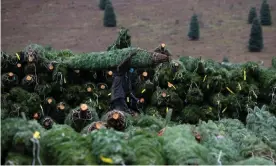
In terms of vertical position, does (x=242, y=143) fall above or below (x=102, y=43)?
above

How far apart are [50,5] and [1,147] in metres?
33.1

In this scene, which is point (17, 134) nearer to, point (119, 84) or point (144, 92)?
point (119, 84)

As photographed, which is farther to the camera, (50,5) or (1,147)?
(50,5)

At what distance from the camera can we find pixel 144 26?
31188 mm

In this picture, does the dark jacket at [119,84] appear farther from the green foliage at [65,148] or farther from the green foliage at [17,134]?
the green foliage at [17,134]

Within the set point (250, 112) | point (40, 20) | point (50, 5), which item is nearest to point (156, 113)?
point (250, 112)

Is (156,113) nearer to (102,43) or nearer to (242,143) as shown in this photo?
(242,143)

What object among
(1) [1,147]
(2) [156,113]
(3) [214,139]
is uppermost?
(1) [1,147]

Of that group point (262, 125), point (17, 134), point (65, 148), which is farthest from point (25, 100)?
point (262, 125)

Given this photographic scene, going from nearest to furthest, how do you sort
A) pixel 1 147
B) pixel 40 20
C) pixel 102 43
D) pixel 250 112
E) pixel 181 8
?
pixel 1 147 < pixel 250 112 < pixel 102 43 < pixel 40 20 < pixel 181 8

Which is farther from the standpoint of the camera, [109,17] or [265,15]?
[109,17]

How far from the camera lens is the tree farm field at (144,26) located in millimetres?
27500

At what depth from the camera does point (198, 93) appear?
732 cm

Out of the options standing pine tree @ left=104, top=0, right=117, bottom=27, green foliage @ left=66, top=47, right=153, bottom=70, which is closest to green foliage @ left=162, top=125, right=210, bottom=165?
green foliage @ left=66, top=47, right=153, bottom=70
